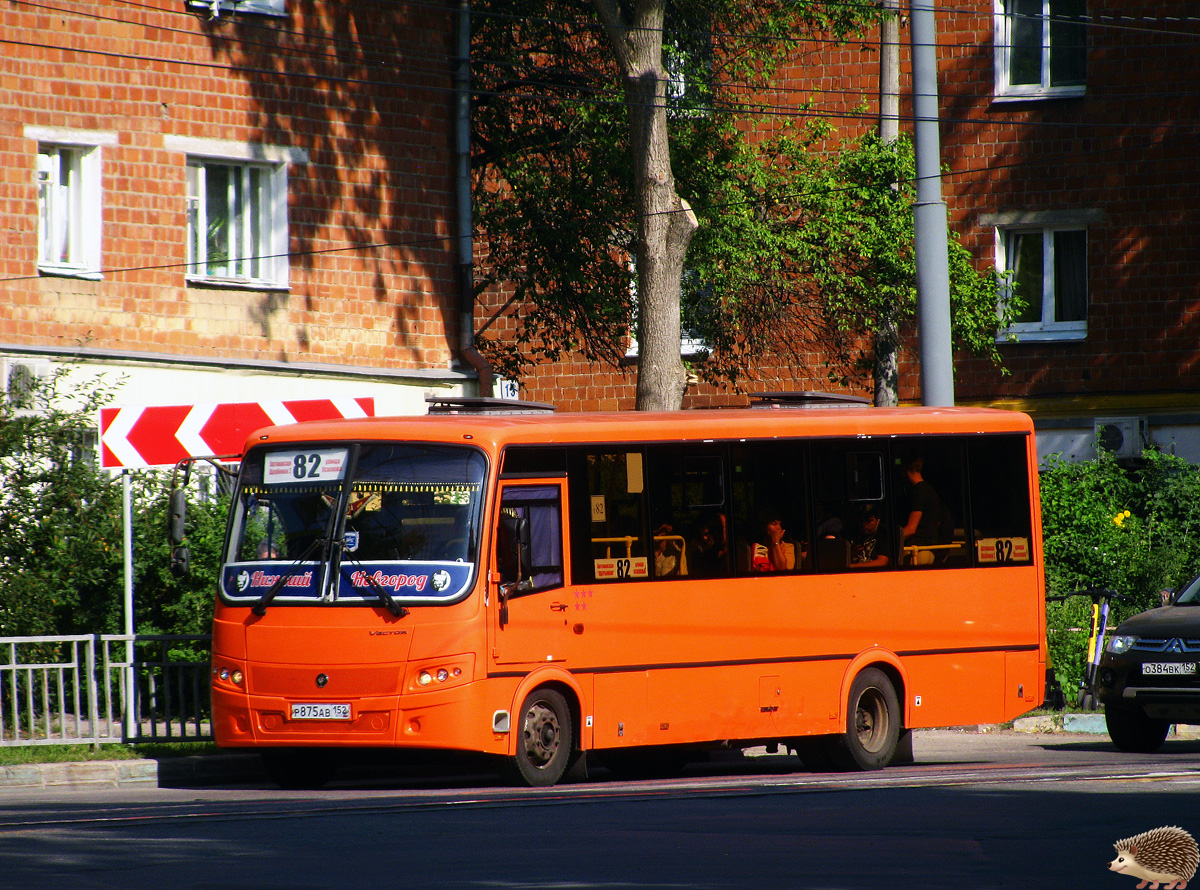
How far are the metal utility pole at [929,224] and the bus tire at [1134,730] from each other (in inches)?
172

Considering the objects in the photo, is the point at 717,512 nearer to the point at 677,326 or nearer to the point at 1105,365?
the point at 677,326

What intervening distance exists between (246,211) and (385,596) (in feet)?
39.5

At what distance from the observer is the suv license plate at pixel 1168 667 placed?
16.0 metres

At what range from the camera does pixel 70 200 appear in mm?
22062

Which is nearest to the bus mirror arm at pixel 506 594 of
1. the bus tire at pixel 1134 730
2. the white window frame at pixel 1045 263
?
the bus tire at pixel 1134 730

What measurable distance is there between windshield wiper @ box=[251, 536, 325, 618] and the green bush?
34.4ft

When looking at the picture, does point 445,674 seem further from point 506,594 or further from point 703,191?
point 703,191

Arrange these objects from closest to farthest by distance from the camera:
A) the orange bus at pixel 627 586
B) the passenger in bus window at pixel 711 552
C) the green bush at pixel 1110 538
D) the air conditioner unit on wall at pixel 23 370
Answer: the orange bus at pixel 627 586
the passenger in bus window at pixel 711 552
the air conditioner unit on wall at pixel 23 370
the green bush at pixel 1110 538

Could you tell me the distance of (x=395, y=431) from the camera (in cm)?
1349

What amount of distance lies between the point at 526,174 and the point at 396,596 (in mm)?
15465

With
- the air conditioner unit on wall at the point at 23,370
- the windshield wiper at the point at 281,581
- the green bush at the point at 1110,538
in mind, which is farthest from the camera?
the green bush at the point at 1110,538

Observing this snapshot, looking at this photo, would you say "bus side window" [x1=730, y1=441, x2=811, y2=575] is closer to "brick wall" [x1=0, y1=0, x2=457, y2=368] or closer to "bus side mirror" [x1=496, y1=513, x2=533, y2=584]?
"bus side mirror" [x1=496, y1=513, x2=533, y2=584]

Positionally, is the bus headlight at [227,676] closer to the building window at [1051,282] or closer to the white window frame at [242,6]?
the white window frame at [242,6]

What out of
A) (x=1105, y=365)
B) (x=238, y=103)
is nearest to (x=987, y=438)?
(x=238, y=103)
